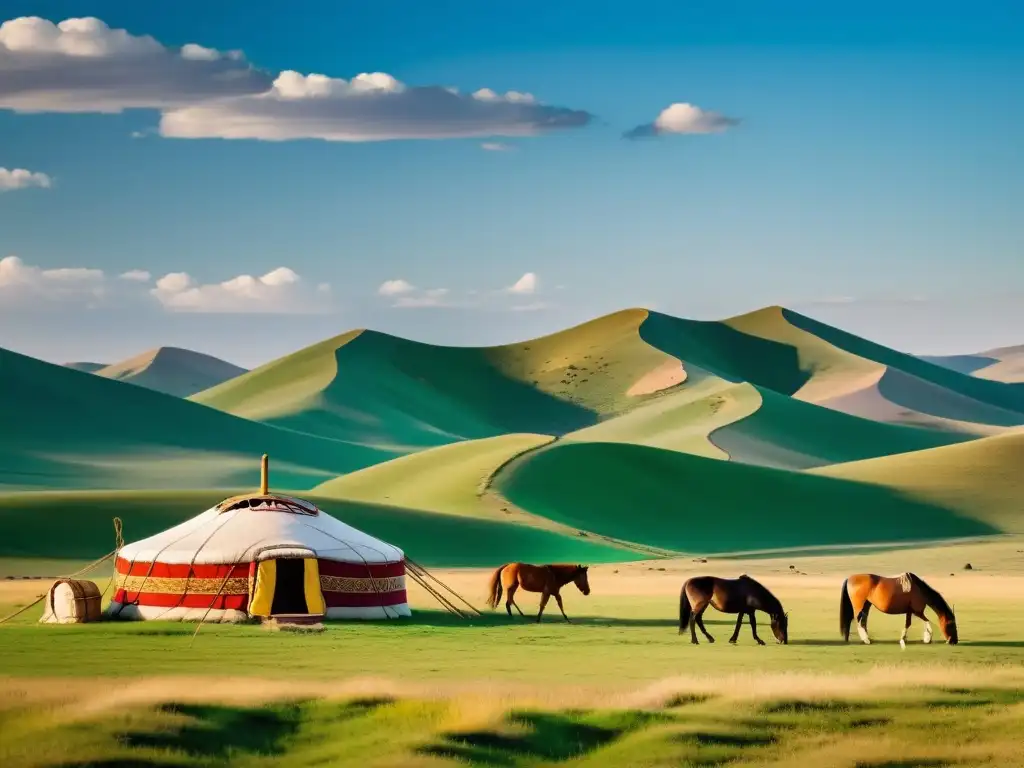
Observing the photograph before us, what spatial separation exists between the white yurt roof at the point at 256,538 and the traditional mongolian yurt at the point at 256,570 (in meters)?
0.02

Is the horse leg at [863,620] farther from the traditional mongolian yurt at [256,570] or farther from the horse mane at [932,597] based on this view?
the traditional mongolian yurt at [256,570]

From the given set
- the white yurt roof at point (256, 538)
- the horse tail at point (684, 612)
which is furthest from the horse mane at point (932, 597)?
the white yurt roof at point (256, 538)

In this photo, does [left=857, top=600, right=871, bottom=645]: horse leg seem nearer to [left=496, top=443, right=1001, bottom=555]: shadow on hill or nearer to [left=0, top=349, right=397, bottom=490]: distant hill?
[left=496, top=443, right=1001, bottom=555]: shadow on hill

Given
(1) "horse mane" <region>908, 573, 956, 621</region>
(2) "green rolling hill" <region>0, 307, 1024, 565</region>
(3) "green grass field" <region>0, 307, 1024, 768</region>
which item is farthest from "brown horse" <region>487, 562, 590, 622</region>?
(2) "green rolling hill" <region>0, 307, 1024, 565</region>

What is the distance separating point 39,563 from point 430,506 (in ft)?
92.1

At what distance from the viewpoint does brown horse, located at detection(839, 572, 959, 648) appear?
2675cm

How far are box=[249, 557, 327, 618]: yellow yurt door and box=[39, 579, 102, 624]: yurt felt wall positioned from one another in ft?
9.58

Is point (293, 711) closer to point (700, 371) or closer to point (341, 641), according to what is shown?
point (341, 641)

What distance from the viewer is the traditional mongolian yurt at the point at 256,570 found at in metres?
31.4

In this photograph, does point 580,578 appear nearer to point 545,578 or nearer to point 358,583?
point 545,578

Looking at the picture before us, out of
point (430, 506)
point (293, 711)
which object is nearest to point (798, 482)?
point (430, 506)

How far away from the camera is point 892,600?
26.9 meters

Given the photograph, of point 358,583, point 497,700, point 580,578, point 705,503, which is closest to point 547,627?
point 580,578

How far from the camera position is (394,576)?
3347 centimetres
